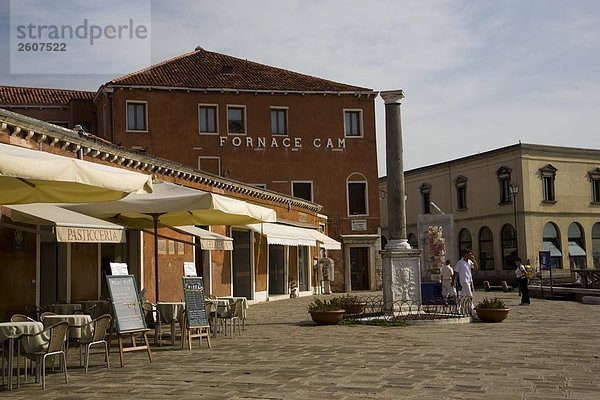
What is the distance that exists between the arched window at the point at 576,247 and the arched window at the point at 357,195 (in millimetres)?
18085

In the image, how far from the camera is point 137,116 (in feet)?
101

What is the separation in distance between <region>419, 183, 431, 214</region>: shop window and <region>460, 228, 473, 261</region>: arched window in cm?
336

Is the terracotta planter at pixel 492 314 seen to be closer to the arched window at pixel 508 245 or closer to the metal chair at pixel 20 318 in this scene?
the metal chair at pixel 20 318

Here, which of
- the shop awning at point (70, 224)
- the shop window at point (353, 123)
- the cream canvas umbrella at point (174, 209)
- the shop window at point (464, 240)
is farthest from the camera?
the shop window at point (464, 240)

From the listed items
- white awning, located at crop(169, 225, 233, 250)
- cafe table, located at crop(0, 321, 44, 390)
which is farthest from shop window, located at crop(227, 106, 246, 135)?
cafe table, located at crop(0, 321, 44, 390)

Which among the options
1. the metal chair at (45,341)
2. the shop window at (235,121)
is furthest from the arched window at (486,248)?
the metal chair at (45,341)

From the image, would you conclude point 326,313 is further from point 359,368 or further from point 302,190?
point 302,190

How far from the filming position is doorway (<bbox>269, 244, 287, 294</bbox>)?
1083 inches

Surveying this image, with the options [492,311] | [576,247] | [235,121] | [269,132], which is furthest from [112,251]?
[576,247]

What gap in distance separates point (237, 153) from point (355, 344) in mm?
21259

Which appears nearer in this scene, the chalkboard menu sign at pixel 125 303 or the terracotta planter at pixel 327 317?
the chalkboard menu sign at pixel 125 303

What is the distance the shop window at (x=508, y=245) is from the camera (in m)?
44.5

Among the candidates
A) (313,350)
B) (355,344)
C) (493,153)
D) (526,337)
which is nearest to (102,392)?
(313,350)

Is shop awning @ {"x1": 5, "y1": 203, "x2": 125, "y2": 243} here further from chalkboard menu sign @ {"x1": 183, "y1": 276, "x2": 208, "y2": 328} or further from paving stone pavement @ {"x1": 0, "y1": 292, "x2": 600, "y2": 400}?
paving stone pavement @ {"x1": 0, "y1": 292, "x2": 600, "y2": 400}
